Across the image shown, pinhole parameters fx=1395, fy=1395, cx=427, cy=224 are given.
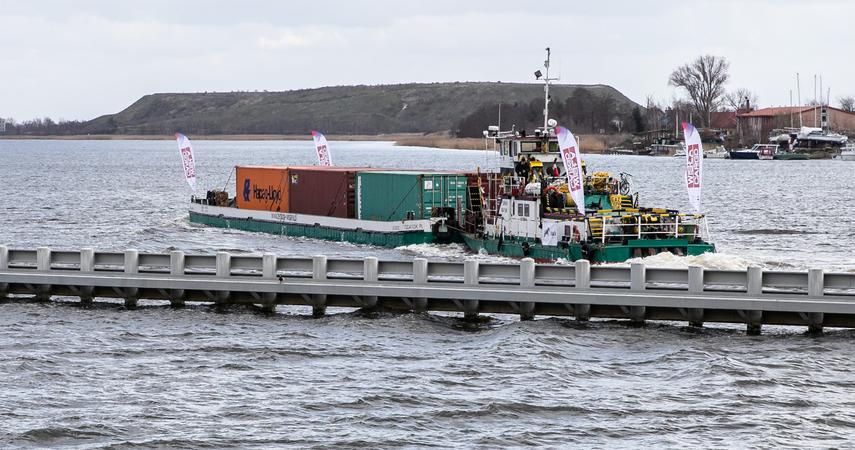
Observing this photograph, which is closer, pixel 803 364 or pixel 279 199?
pixel 803 364

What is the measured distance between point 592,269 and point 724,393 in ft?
18.4

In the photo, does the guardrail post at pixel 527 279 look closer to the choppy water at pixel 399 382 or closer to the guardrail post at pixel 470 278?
the choppy water at pixel 399 382

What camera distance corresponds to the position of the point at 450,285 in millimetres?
34344

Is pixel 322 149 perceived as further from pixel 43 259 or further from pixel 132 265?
pixel 132 265

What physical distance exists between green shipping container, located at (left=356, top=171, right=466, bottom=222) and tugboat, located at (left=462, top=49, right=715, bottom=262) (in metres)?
1.14

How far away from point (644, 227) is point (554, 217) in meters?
3.31

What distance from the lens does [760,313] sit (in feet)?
107

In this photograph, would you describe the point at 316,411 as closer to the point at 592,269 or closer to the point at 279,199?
the point at 592,269

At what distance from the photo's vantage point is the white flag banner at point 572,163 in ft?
147

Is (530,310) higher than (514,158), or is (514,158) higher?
(514,158)

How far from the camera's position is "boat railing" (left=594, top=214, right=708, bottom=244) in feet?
155

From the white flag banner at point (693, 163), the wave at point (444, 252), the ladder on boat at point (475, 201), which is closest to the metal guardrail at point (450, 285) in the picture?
the white flag banner at point (693, 163)

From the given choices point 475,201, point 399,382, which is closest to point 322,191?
point 475,201

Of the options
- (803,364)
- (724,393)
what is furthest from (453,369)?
(803,364)
